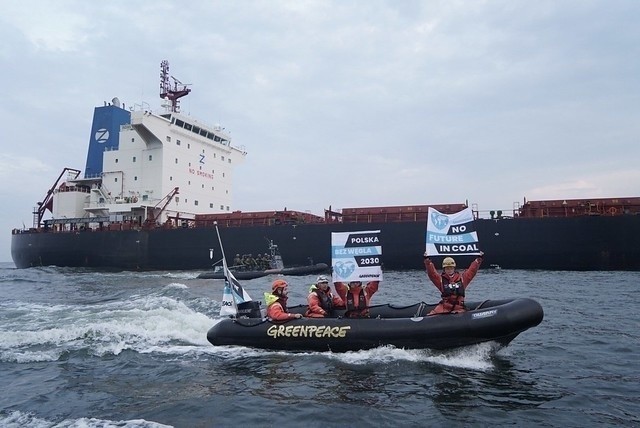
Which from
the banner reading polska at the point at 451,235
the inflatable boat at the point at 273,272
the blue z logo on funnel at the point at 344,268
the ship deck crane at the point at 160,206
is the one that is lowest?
the inflatable boat at the point at 273,272

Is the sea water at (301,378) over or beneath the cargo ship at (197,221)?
beneath

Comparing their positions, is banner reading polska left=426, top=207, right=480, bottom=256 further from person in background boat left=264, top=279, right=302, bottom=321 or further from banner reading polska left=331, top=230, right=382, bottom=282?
person in background boat left=264, top=279, right=302, bottom=321

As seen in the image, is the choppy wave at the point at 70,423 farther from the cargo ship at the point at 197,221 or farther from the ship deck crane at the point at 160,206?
the ship deck crane at the point at 160,206

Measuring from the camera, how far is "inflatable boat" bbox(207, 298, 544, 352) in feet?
23.9

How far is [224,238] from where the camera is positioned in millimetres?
30328

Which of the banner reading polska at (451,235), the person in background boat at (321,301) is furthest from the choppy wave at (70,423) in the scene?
the banner reading polska at (451,235)

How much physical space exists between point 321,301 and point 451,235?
277cm

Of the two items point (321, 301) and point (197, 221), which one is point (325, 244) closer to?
point (197, 221)

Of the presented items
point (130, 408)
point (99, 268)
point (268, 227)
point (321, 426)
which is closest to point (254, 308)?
point (130, 408)

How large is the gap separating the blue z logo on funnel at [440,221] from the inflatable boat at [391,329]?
1.52 m

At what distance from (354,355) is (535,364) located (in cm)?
284

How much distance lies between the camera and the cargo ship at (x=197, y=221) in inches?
922

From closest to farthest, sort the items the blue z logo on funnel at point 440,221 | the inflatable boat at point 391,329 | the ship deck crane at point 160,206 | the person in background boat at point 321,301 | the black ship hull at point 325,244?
the inflatable boat at point 391,329
the blue z logo on funnel at point 440,221
the person in background boat at point 321,301
the black ship hull at point 325,244
the ship deck crane at point 160,206

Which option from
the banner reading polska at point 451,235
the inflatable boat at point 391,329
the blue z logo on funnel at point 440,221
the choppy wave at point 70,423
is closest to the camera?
the choppy wave at point 70,423
